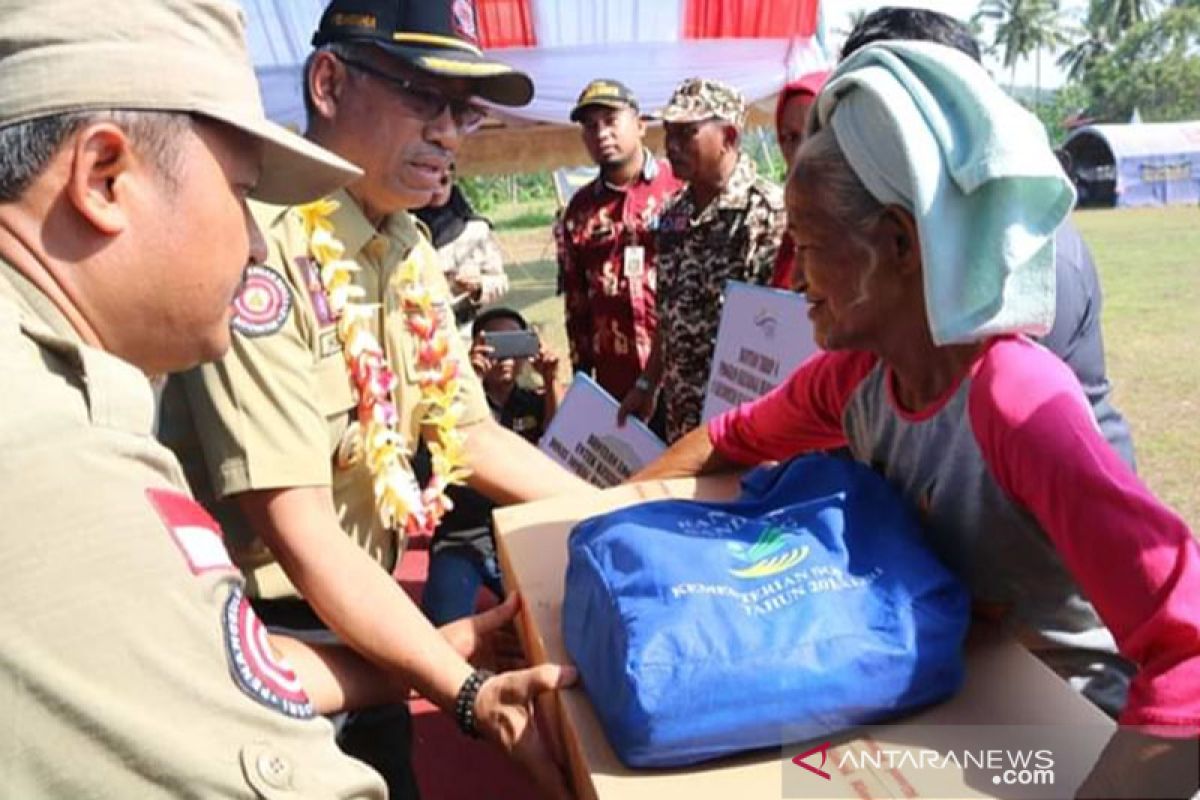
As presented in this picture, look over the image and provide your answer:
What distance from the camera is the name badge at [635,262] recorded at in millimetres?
4336

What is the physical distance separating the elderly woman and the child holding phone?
1.59 m

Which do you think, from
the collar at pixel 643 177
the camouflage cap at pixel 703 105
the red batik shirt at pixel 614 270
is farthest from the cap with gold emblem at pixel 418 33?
the collar at pixel 643 177

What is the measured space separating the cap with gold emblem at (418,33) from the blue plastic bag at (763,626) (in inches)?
35.4

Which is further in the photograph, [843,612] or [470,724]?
[470,724]

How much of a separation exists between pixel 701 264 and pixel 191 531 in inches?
120

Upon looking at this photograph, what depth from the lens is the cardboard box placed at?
42.4 inches

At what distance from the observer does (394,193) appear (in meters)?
1.74

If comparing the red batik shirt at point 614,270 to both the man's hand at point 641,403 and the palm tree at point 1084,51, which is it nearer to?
the man's hand at point 641,403

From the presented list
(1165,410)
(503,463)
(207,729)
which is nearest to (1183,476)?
(1165,410)

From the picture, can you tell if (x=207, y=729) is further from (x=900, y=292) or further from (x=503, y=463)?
(x=503, y=463)

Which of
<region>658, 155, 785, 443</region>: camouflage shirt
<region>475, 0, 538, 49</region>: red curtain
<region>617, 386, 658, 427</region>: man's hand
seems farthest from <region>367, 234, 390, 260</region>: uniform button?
<region>475, 0, 538, 49</region>: red curtain

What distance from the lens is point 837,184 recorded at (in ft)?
4.35

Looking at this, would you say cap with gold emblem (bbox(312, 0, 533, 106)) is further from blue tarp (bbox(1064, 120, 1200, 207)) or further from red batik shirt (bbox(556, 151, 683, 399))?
blue tarp (bbox(1064, 120, 1200, 207))

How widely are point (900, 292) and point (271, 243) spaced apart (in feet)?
3.08
